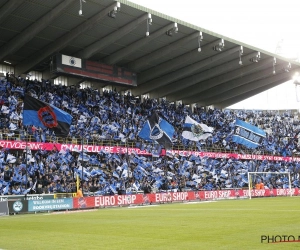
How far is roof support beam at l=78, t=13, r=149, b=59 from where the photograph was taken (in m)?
Result: 37.8

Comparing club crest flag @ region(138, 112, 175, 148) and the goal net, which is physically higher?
club crest flag @ region(138, 112, 175, 148)

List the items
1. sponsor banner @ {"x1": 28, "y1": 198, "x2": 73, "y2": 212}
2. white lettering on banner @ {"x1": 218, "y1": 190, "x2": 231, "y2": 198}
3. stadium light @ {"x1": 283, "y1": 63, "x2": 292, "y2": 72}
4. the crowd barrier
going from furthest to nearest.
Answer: stadium light @ {"x1": 283, "y1": 63, "x2": 292, "y2": 72} → white lettering on banner @ {"x1": 218, "y1": 190, "x2": 231, "y2": 198} → sponsor banner @ {"x1": 28, "y1": 198, "x2": 73, "y2": 212} → the crowd barrier

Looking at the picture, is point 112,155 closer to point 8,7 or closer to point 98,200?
point 98,200

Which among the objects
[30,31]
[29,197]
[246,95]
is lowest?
[29,197]

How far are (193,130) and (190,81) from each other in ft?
30.8

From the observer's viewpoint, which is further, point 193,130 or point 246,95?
point 246,95

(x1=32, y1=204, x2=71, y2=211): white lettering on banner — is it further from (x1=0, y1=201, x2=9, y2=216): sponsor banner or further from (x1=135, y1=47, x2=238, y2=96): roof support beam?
(x1=135, y1=47, x2=238, y2=96): roof support beam

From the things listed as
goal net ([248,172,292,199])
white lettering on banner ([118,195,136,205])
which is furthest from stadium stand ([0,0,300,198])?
white lettering on banner ([118,195,136,205])

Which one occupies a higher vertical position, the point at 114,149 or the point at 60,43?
the point at 60,43

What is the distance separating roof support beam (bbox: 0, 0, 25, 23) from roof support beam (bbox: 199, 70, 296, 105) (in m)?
35.2

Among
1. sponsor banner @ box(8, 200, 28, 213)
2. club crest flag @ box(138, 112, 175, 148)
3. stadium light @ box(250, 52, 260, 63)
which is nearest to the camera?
sponsor banner @ box(8, 200, 28, 213)

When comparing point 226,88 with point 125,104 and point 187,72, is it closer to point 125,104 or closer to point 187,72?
point 187,72

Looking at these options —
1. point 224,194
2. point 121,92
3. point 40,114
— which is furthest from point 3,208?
point 121,92

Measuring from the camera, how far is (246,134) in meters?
50.9
